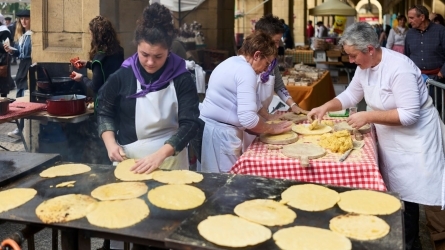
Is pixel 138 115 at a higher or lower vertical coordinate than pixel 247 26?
lower

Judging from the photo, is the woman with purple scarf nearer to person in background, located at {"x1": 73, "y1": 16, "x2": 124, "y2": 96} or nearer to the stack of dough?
the stack of dough

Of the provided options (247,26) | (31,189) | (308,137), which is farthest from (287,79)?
(247,26)

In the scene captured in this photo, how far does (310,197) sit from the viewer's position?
2.50 m

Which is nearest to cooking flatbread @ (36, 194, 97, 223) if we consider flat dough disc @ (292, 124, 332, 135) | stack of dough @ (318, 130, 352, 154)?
stack of dough @ (318, 130, 352, 154)

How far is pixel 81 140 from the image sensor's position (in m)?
5.62

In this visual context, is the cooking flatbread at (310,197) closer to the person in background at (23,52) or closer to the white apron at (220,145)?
the white apron at (220,145)

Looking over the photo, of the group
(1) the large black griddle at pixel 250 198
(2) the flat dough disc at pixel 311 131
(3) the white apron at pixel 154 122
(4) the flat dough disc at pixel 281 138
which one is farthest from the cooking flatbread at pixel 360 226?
(2) the flat dough disc at pixel 311 131

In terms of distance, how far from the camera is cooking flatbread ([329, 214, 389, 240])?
2.08 m

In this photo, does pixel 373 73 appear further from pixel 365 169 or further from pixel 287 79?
pixel 287 79

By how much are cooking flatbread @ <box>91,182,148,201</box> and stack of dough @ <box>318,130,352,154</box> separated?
1330mm

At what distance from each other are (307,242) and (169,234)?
21.9 inches

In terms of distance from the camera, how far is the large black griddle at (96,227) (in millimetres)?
2107

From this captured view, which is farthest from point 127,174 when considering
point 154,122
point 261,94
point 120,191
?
point 261,94

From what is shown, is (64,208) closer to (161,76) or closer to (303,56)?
(161,76)
